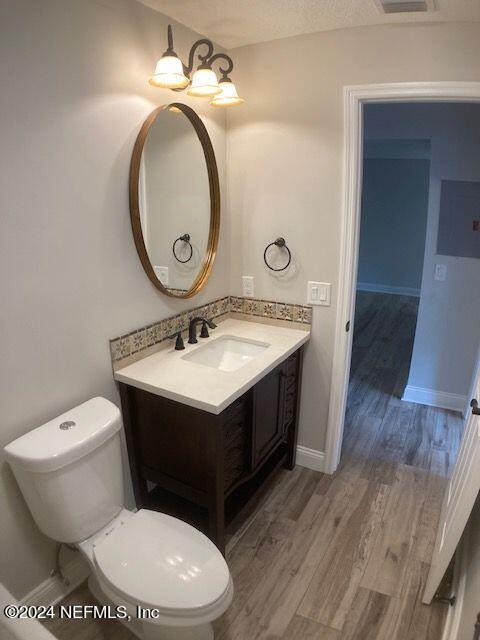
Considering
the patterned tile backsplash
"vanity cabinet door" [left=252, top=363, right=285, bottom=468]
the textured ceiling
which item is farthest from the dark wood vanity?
the textured ceiling

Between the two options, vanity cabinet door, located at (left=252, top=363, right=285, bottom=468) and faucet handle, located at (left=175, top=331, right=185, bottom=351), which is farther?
faucet handle, located at (left=175, top=331, right=185, bottom=351)

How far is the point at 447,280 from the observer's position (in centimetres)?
300

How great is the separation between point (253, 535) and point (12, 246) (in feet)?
5.51

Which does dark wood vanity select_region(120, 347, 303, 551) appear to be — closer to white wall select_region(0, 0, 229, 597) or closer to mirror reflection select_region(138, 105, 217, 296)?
white wall select_region(0, 0, 229, 597)

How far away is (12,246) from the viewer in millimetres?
1294

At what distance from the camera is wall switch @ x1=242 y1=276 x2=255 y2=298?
236cm

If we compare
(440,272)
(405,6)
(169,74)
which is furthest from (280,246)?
(440,272)

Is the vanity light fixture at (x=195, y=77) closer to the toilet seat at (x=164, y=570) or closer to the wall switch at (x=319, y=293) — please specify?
the wall switch at (x=319, y=293)

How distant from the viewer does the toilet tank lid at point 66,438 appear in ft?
4.26

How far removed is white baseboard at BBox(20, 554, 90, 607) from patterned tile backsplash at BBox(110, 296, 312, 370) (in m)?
0.86

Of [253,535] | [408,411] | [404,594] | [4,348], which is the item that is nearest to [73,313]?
[4,348]

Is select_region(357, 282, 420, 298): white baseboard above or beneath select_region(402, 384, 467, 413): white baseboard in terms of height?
above

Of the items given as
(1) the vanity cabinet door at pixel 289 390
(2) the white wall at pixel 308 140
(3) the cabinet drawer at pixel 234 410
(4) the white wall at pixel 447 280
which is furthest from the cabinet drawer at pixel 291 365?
(4) the white wall at pixel 447 280

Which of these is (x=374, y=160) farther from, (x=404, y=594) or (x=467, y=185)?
(x=404, y=594)
